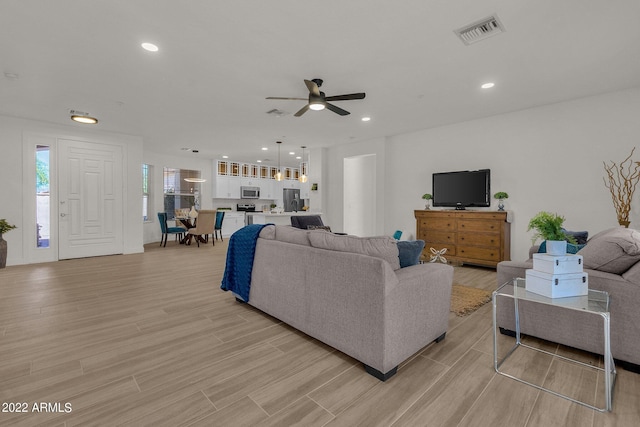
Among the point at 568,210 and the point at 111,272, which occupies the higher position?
the point at 568,210

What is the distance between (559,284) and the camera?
171 cm

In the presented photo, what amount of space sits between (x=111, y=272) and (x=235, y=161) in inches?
239

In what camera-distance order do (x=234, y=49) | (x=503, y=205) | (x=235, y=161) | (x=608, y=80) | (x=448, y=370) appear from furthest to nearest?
(x=235, y=161)
(x=503, y=205)
(x=608, y=80)
(x=234, y=49)
(x=448, y=370)

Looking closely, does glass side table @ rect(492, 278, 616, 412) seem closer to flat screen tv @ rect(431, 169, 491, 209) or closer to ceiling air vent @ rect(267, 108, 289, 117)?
flat screen tv @ rect(431, 169, 491, 209)

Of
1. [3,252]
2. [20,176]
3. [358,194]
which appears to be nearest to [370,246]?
[358,194]

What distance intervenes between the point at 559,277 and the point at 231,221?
9.61m

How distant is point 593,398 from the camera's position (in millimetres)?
1606

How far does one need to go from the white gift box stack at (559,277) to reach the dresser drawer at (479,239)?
3.14 m

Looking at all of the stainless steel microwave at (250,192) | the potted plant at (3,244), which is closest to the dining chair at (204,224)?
the stainless steel microwave at (250,192)

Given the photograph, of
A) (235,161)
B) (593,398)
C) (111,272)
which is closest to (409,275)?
(593,398)

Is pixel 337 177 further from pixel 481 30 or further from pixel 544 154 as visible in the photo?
pixel 481 30

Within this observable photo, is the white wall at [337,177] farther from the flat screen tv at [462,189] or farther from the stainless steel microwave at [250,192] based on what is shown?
the stainless steel microwave at [250,192]

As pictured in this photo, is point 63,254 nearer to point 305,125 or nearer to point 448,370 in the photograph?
point 305,125

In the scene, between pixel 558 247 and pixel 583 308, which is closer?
pixel 583 308
